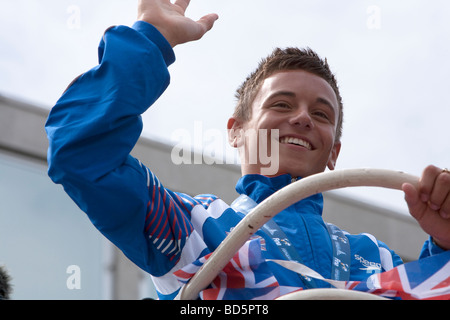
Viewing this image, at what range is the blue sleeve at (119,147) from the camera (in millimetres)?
2051

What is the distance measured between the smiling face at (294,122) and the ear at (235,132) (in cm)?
2

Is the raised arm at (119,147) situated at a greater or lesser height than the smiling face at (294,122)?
lesser

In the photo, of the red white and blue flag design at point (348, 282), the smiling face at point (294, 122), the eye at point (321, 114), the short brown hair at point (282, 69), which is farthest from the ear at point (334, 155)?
the red white and blue flag design at point (348, 282)

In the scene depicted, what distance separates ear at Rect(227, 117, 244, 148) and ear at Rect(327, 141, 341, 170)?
1.13 ft

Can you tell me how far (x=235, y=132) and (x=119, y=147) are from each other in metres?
1.00

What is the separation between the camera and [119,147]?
2.09 m

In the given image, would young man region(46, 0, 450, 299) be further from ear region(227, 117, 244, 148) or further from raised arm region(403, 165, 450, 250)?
ear region(227, 117, 244, 148)

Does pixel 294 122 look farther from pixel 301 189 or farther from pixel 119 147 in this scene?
pixel 301 189

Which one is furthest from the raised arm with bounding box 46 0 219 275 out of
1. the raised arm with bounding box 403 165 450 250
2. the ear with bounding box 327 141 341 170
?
the ear with bounding box 327 141 341 170

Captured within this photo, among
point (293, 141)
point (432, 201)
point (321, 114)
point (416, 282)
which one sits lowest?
point (416, 282)

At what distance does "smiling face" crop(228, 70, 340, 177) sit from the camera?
2643mm

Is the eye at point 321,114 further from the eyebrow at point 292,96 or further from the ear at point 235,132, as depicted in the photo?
the ear at point 235,132

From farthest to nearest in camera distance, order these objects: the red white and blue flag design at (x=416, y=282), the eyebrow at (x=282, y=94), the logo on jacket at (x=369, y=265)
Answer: the eyebrow at (x=282, y=94) → the logo on jacket at (x=369, y=265) → the red white and blue flag design at (x=416, y=282)

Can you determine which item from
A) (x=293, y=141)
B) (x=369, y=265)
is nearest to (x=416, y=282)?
(x=369, y=265)
